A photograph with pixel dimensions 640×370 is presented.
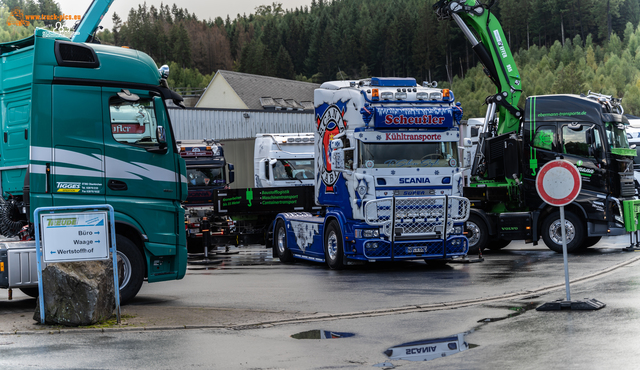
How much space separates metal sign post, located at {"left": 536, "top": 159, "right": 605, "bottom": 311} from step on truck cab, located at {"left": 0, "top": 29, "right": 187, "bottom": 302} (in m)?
5.37

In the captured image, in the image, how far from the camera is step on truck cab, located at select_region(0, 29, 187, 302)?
33.7 ft

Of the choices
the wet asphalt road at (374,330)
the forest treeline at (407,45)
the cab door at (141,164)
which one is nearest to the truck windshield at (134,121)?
the cab door at (141,164)

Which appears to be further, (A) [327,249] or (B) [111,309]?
(A) [327,249]

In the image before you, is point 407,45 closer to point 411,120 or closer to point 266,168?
point 266,168

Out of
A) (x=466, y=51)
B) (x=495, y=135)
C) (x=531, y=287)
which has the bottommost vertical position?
(x=531, y=287)

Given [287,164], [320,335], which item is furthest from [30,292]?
[287,164]

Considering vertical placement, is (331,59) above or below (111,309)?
above

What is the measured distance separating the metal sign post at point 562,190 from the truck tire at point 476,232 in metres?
8.64

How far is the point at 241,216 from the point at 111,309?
11271mm

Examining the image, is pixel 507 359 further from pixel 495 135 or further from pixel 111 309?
pixel 495 135

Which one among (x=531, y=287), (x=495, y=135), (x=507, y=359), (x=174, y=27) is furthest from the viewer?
(x=174, y=27)

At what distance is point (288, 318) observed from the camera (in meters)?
9.62

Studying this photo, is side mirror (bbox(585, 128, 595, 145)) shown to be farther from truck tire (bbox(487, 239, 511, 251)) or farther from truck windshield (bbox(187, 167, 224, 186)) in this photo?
truck windshield (bbox(187, 167, 224, 186))

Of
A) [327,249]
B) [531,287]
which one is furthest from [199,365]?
[327,249]
